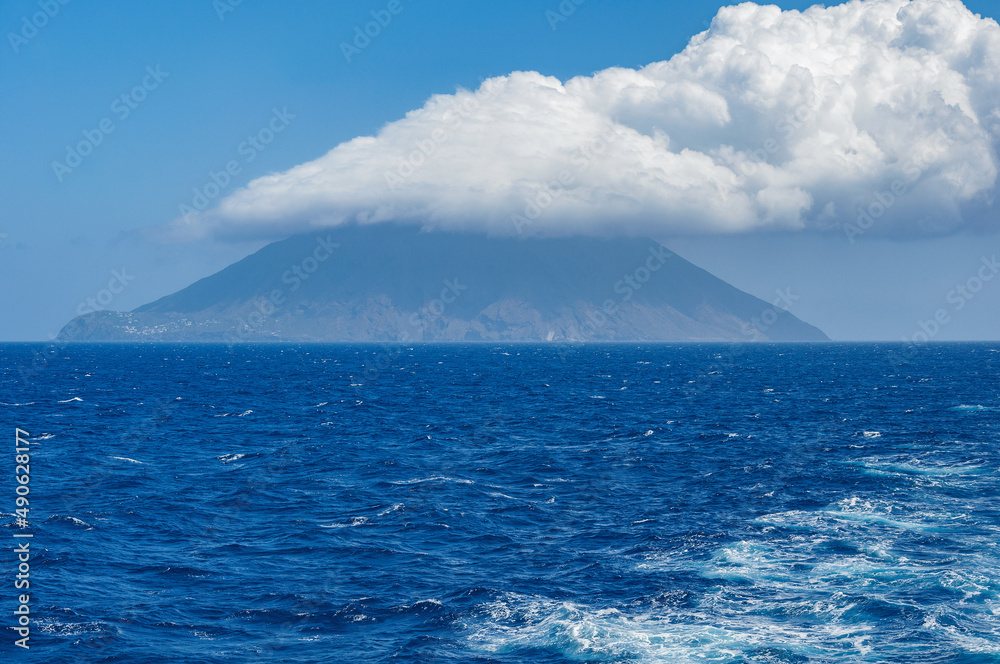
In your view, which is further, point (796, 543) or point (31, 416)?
point (31, 416)

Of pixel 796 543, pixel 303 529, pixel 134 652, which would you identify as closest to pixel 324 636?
pixel 134 652

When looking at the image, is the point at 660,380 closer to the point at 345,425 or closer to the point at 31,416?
the point at 345,425

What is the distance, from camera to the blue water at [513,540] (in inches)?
1227

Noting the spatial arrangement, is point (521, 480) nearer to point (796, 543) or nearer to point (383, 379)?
point (796, 543)

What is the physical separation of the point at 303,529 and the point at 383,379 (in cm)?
12886

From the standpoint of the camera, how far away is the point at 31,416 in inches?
3942

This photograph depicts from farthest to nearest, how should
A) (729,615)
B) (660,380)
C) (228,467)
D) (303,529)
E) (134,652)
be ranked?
(660,380) → (228,467) → (303,529) → (729,615) → (134,652)

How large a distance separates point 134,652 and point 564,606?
17.1m

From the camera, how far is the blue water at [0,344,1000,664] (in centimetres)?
3116

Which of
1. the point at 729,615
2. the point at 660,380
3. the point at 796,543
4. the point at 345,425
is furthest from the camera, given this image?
the point at 660,380

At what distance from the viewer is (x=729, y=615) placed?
33281 millimetres

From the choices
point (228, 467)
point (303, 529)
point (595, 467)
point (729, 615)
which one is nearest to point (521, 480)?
point (595, 467)

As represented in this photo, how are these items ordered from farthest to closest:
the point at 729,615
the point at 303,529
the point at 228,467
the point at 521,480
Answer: the point at 228,467, the point at 521,480, the point at 303,529, the point at 729,615

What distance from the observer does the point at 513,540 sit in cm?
4541
